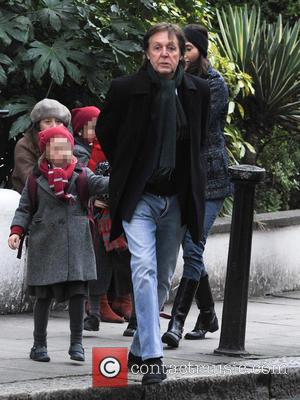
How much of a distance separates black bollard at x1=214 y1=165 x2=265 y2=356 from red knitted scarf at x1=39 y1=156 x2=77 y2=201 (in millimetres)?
1040

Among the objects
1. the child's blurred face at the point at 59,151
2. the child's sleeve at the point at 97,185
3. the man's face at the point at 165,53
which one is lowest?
the child's sleeve at the point at 97,185

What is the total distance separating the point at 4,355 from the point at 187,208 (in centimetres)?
138

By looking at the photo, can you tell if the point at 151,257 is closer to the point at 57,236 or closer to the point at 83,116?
the point at 57,236

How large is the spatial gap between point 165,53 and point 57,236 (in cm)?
124

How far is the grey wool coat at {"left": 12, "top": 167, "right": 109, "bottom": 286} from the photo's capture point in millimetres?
6922

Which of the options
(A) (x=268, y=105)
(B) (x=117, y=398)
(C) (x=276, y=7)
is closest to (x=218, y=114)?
(B) (x=117, y=398)

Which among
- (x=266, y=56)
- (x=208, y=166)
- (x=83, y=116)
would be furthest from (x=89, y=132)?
(x=266, y=56)

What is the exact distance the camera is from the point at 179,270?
10.1m

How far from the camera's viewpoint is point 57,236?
696 centimetres

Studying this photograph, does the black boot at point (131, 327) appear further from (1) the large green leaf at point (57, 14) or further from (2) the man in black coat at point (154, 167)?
(1) the large green leaf at point (57, 14)

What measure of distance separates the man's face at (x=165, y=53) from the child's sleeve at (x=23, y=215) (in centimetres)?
113

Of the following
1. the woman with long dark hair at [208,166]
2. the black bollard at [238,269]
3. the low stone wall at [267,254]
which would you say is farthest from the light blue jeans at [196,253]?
the low stone wall at [267,254]

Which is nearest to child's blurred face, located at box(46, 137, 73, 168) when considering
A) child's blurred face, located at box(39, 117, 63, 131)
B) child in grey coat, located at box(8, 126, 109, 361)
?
child in grey coat, located at box(8, 126, 109, 361)

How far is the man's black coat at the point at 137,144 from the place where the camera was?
6.44 meters
